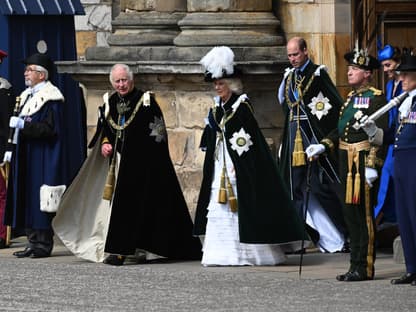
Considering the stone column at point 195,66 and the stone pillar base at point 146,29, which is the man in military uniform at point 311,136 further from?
the stone pillar base at point 146,29

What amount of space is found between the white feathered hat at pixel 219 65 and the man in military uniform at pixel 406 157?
1656 millimetres

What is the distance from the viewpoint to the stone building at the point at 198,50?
666 inches

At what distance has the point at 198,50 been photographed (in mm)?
16922

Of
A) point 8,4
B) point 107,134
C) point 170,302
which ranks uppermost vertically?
point 8,4

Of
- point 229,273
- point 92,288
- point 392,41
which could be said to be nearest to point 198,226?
point 229,273

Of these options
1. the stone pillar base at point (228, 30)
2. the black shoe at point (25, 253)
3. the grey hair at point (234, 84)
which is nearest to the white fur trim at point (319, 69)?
the stone pillar base at point (228, 30)

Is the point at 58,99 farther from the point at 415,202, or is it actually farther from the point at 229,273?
the point at 415,202

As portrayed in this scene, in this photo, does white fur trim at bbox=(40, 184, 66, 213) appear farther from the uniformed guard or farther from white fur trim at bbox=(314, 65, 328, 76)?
the uniformed guard

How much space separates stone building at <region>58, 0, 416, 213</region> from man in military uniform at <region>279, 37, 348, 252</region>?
0.56 m

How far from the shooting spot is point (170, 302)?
1272 centimetres

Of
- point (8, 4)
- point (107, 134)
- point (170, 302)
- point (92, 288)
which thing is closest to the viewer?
point (170, 302)

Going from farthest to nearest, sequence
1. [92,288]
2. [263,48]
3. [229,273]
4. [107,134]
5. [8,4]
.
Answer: [8,4] → [263,48] → [107,134] → [229,273] → [92,288]

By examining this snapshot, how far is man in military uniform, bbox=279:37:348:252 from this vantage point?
16.1 metres

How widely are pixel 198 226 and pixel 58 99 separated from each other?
5.64 ft
